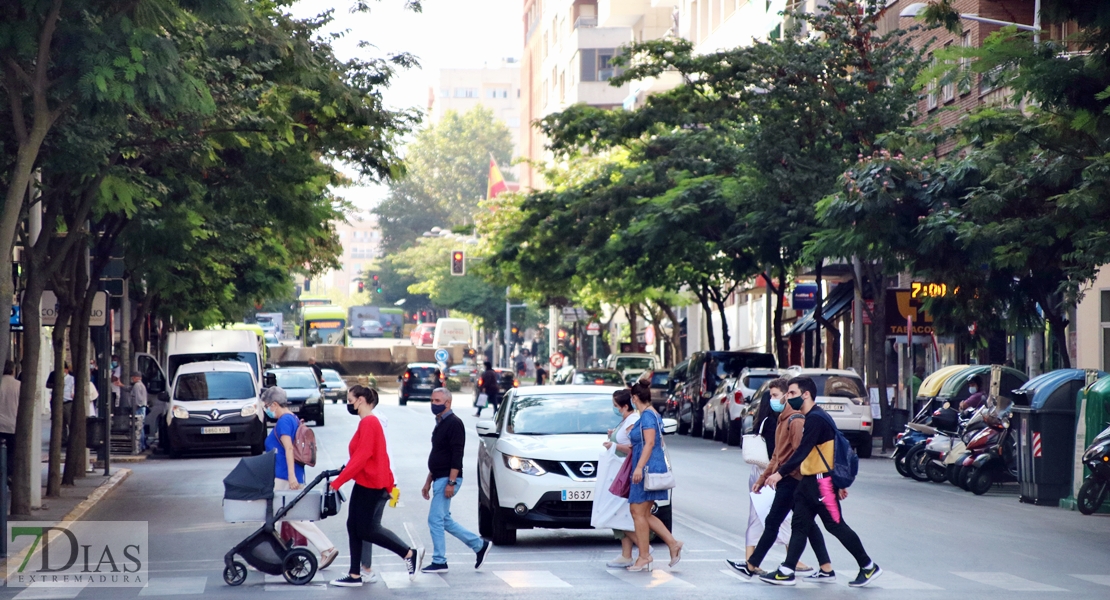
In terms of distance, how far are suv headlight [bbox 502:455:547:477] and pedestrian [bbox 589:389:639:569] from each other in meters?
1.48

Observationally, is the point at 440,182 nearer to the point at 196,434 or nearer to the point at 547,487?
the point at 196,434

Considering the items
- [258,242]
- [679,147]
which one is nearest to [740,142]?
[679,147]

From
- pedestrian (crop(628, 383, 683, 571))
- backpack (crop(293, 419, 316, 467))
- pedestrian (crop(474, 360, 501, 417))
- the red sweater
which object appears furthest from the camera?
pedestrian (crop(474, 360, 501, 417))

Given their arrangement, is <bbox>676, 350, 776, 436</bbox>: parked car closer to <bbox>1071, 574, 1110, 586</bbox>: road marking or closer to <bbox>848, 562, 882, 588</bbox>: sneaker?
<bbox>1071, 574, 1110, 586</bbox>: road marking

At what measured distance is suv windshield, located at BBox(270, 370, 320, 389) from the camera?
143 feet

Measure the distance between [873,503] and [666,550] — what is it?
5802 mm

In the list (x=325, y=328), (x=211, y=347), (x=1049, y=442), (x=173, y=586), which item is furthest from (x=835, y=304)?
(x=325, y=328)

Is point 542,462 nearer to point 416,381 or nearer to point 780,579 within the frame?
point 780,579

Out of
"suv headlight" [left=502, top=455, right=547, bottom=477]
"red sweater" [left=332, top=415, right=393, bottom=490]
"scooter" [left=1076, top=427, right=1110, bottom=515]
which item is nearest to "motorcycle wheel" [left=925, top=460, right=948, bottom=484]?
"scooter" [left=1076, top=427, right=1110, bottom=515]

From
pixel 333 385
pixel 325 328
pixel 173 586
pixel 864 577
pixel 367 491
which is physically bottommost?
pixel 173 586

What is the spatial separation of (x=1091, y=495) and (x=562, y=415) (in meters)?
6.73

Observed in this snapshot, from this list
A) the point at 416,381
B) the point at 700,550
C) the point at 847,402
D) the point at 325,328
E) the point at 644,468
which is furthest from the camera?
the point at 325,328

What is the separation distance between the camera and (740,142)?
36.1 meters

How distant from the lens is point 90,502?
20.4m
